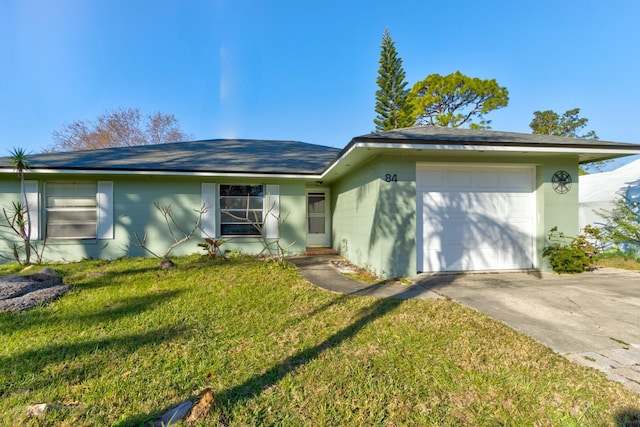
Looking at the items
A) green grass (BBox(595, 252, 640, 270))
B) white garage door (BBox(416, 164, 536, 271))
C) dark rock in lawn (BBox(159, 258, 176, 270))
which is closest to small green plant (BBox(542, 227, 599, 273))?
white garage door (BBox(416, 164, 536, 271))

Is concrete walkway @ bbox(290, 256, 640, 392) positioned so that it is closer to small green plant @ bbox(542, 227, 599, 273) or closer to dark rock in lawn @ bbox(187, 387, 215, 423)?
small green plant @ bbox(542, 227, 599, 273)

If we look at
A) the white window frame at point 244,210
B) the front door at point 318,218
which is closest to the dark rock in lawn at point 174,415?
the white window frame at point 244,210

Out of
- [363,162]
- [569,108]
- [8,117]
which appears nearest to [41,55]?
[8,117]

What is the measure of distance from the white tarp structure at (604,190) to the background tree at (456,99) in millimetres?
12794

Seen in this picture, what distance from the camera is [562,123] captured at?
87.1 feet

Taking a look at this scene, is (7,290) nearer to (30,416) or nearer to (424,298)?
(30,416)

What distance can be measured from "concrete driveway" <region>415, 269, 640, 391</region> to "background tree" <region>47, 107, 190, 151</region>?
84.7 ft

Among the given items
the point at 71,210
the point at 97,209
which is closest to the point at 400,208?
the point at 97,209

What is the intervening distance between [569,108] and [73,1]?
112 ft

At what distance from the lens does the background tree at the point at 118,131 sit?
22.9m

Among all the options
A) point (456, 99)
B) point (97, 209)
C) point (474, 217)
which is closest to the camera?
point (474, 217)

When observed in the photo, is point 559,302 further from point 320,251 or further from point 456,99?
point 456,99

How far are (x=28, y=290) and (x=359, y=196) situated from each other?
20.6ft

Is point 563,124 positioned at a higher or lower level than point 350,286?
higher
